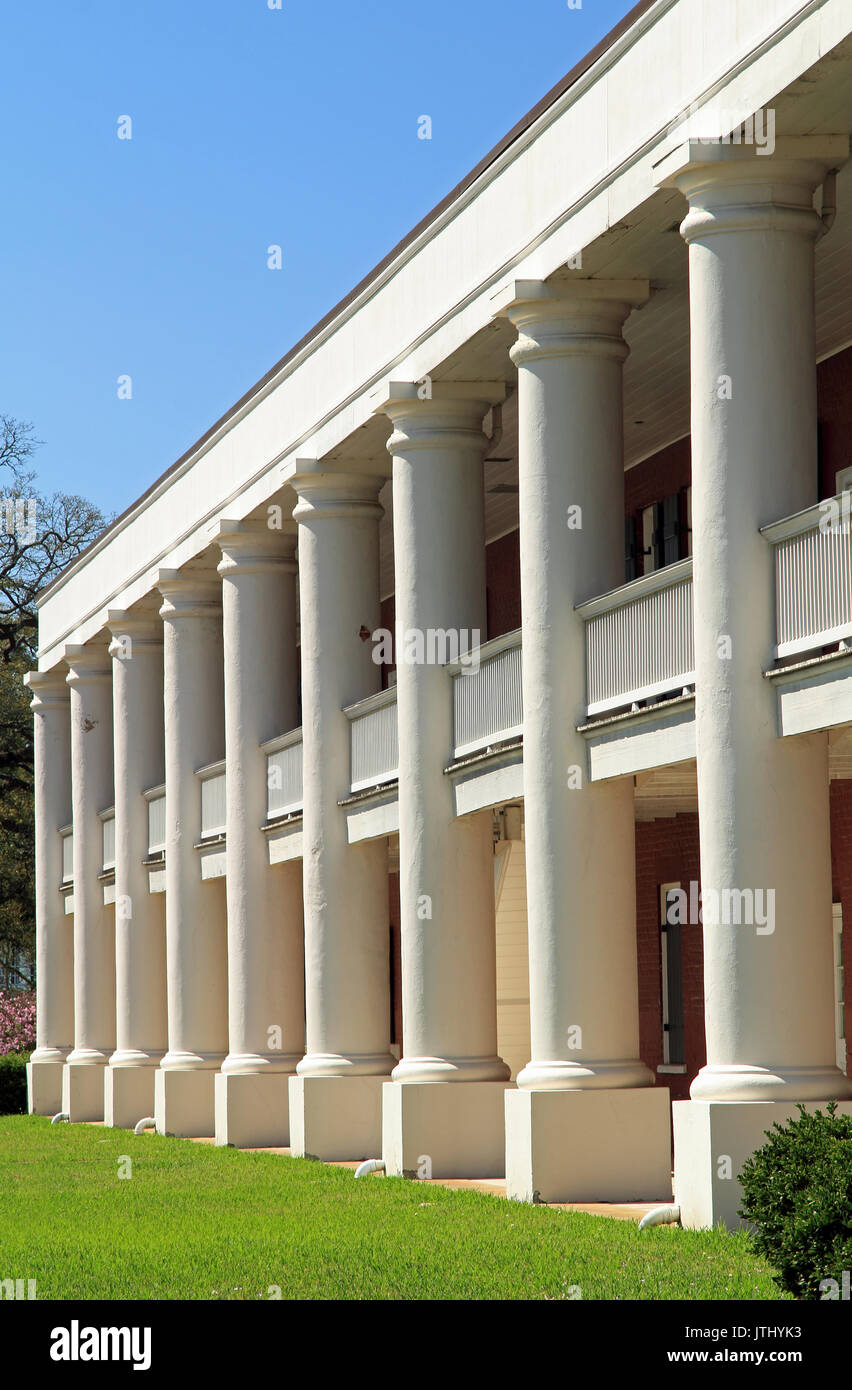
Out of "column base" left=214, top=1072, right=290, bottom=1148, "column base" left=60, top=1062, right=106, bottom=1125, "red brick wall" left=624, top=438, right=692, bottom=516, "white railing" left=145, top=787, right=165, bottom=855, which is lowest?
"column base" left=60, top=1062, right=106, bottom=1125

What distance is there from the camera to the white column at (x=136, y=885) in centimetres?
3116

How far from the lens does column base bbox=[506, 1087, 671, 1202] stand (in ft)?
52.7

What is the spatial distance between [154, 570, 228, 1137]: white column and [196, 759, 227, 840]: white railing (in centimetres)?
23

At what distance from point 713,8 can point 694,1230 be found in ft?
27.4

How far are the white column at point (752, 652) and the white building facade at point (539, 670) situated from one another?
0.02 metres

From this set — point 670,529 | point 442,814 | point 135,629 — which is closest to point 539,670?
point 442,814

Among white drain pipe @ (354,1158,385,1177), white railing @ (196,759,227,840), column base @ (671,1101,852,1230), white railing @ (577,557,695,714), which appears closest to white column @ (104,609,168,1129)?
white railing @ (196,759,227,840)

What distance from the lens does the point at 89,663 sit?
115 feet

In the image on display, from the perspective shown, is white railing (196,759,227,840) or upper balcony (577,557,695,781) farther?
white railing (196,759,227,840)

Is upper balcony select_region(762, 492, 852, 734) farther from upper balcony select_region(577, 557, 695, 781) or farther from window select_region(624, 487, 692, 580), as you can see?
window select_region(624, 487, 692, 580)

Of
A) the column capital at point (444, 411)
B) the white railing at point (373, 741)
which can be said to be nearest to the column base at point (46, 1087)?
the white railing at point (373, 741)

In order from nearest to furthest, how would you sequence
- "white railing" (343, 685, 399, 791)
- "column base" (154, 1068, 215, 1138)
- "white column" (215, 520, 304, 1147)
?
"white railing" (343, 685, 399, 791) → "white column" (215, 520, 304, 1147) → "column base" (154, 1068, 215, 1138)

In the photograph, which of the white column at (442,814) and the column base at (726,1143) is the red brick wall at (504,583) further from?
the column base at (726,1143)
